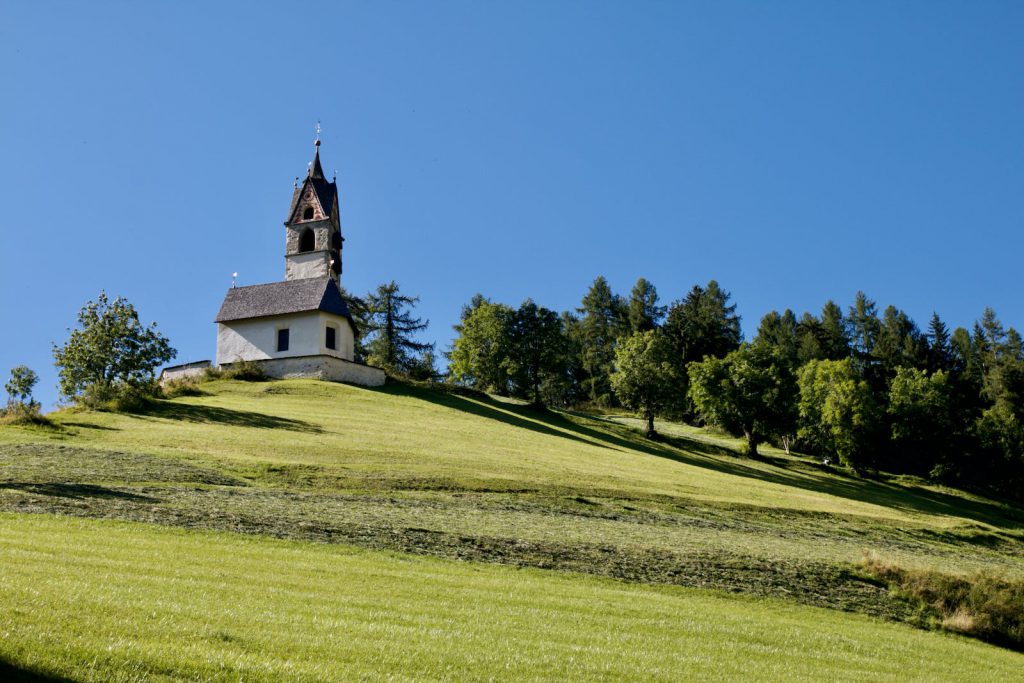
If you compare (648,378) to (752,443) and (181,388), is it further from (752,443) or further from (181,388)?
(181,388)

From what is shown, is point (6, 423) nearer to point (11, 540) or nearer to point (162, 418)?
point (162, 418)

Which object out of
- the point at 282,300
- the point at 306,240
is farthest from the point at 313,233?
the point at 282,300

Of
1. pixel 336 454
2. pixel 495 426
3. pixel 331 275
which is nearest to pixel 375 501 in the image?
pixel 336 454

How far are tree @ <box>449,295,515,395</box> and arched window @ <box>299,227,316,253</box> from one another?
16.9 m

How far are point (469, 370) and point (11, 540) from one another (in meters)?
69.8

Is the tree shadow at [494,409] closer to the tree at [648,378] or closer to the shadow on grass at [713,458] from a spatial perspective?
the shadow on grass at [713,458]

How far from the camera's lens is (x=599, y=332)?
117 m

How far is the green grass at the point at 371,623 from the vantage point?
10102mm

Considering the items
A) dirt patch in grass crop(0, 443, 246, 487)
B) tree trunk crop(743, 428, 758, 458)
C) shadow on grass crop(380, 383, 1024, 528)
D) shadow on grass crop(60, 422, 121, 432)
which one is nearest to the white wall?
shadow on grass crop(380, 383, 1024, 528)

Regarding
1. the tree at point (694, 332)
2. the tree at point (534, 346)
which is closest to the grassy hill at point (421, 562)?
the tree at point (534, 346)

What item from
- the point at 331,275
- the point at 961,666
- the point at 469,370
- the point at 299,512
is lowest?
the point at 961,666

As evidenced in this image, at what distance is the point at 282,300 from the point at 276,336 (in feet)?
9.54

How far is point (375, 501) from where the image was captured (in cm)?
2736

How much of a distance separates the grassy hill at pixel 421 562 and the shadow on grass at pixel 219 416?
287mm
